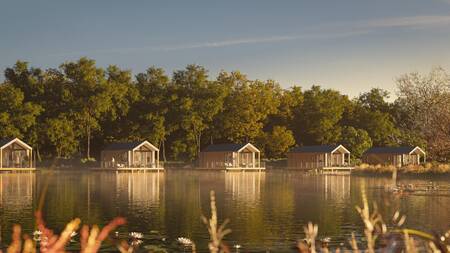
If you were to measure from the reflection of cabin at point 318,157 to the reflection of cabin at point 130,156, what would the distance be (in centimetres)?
2086

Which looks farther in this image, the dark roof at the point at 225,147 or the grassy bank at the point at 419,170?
the dark roof at the point at 225,147

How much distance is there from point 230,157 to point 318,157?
1273cm

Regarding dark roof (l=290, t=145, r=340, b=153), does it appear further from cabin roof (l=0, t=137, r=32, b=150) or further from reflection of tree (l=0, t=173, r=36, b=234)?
reflection of tree (l=0, t=173, r=36, b=234)

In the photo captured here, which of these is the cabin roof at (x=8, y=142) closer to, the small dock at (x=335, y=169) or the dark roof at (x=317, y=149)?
the dark roof at (x=317, y=149)

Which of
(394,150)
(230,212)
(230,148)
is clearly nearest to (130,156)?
(230,148)

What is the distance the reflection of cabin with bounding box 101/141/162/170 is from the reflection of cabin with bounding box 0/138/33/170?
38.4 ft

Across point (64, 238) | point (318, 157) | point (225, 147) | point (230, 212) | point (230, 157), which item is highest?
point (225, 147)

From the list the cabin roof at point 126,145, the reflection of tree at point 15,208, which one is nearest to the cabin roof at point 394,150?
the cabin roof at point 126,145

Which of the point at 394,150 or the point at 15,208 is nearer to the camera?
the point at 15,208

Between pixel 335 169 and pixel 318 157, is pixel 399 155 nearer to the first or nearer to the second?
pixel 335 169

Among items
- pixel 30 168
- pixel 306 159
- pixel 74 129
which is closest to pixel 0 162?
pixel 30 168

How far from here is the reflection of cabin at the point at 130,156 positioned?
93.0 metres

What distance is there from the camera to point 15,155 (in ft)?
283

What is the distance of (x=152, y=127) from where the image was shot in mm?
101625
